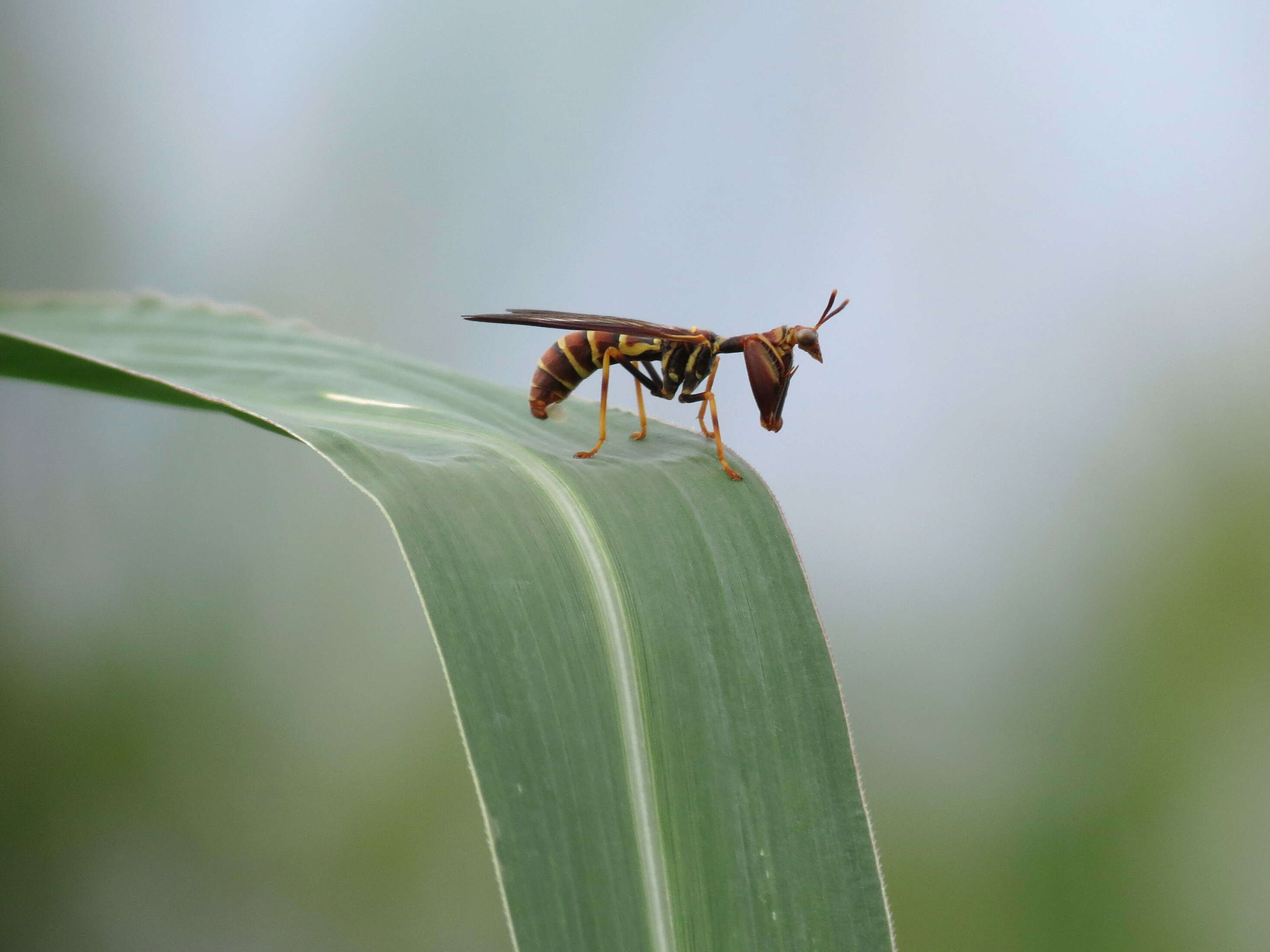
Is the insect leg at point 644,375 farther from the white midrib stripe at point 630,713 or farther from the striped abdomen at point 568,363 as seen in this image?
the white midrib stripe at point 630,713

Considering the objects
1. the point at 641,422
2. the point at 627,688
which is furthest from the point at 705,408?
the point at 627,688

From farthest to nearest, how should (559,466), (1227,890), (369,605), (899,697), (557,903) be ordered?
(369,605), (899,697), (1227,890), (559,466), (557,903)

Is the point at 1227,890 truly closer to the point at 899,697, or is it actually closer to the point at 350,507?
the point at 899,697

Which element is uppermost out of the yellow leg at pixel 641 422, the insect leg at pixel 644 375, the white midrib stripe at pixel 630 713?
the insect leg at pixel 644 375

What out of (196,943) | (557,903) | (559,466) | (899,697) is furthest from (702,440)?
(196,943)

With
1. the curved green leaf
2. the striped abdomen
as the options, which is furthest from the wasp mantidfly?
the curved green leaf

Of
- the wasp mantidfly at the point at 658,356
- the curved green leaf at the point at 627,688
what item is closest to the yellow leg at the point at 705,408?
the wasp mantidfly at the point at 658,356

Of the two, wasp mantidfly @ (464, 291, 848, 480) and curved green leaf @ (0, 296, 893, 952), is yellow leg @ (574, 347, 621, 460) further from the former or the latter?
curved green leaf @ (0, 296, 893, 952)

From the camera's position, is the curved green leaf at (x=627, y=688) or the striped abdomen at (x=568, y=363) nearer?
the curved green leaf at (x=627, y=688)
